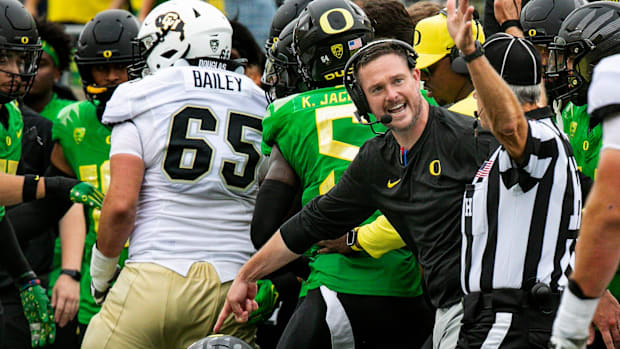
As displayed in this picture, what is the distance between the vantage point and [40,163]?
7.09 meters

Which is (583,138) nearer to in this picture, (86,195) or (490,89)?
(490,89)

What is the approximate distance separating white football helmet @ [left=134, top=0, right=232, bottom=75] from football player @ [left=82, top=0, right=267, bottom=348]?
174 millimetres

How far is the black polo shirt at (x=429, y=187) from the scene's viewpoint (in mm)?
3760

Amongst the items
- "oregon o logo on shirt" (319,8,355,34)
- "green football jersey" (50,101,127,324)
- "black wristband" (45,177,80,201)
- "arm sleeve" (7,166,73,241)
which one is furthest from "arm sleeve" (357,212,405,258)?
"arm sleeve" (7,166,73,241)

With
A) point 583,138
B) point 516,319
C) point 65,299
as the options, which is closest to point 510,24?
point 583,138

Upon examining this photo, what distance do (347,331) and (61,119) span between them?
264 cm

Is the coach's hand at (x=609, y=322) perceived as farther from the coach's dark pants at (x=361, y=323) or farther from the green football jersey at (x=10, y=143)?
the green football jersey at (x=10, y=143)

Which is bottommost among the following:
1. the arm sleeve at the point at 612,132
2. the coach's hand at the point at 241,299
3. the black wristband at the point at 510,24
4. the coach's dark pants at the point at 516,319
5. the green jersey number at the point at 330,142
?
the coach's hand at the point at 241,299

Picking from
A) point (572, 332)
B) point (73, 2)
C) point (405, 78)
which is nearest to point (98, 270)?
point (405, 78)

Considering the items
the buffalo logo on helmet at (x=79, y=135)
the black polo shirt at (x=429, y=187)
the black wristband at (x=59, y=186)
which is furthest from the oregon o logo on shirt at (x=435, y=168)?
the buffalo logo on helmet at (x=79, y=135)

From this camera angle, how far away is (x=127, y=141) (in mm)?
4902

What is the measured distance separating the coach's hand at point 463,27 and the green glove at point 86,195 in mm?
2821

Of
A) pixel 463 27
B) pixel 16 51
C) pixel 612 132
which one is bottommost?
pixel 16 51

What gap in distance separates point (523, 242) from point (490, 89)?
1.88 ft
